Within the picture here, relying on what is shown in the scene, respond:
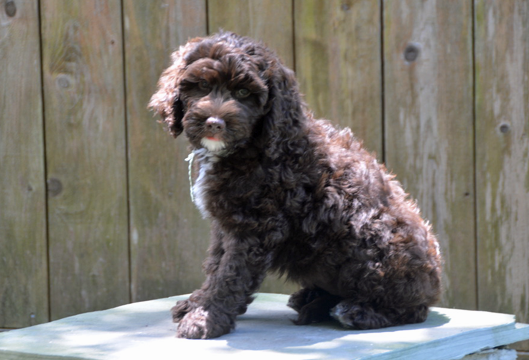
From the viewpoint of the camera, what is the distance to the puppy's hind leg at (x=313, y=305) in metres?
3.22

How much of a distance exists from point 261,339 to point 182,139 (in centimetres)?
164

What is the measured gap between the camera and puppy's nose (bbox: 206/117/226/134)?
8.89ft

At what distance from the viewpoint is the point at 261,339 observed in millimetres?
2854

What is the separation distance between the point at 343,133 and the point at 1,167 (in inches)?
85.8

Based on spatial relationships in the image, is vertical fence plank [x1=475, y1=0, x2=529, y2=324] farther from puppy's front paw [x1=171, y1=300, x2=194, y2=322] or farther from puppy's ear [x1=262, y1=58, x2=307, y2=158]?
puppy's front paw [x1=171, y1=300, x2=194, y2=322]

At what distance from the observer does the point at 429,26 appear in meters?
3.98

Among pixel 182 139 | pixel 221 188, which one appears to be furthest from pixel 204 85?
pixel 182 139

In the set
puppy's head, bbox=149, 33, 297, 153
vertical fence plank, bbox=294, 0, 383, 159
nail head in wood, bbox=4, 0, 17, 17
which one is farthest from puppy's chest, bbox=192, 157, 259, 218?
nail head in wood, bbox=4, 0, 17, 17

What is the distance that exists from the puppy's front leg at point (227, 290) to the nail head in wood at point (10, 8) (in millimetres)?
2175

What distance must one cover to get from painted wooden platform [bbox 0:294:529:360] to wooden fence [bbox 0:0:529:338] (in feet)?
2.45

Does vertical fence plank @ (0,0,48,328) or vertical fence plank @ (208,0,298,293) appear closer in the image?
vertical fence plank @ (208,0,298,293)

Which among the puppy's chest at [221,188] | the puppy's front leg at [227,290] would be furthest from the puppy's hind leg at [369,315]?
the puppy's chest at [221,188]

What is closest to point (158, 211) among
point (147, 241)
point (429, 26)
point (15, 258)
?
point (147, 241)

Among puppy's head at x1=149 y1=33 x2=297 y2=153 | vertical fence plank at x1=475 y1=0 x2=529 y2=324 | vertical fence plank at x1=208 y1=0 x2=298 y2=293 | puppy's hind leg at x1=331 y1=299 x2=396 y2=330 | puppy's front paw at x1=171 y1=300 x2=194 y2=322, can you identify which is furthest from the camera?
vertical fence plank at x1=208 y1=0 x2=298 y2=293
